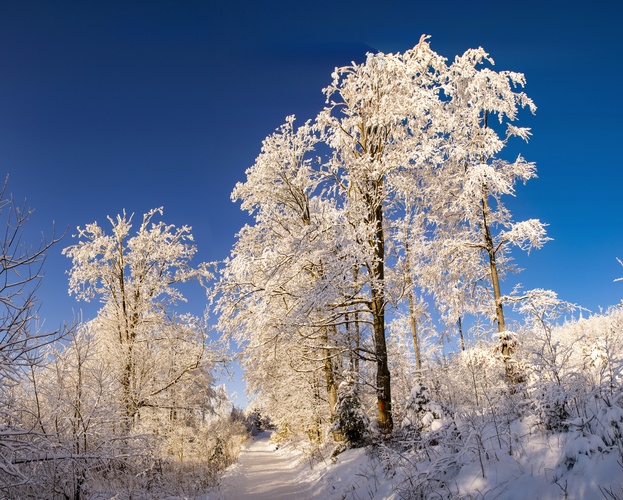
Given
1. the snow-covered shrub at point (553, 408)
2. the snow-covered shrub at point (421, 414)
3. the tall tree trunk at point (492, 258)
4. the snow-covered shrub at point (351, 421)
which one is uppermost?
the tall tree trunk at point (492, 258)

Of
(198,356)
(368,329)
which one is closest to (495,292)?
(368,329)

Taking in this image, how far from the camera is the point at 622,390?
3518 mm

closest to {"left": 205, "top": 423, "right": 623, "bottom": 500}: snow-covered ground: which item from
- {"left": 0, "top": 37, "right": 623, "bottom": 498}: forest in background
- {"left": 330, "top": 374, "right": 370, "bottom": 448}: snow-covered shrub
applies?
{"left": 0, "top": 37, "right": 623, "bottom": 498}: forest in background

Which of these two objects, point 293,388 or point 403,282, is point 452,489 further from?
point 293,388

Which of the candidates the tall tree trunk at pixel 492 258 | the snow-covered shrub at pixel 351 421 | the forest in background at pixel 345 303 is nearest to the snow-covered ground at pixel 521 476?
the forest in background at pixel 345 303

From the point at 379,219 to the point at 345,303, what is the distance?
106 inches

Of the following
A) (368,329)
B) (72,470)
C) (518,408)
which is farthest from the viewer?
(368,329)

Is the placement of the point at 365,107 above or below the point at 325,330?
above

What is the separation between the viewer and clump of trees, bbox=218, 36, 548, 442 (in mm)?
9359

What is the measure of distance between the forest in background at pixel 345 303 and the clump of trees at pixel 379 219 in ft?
0.20

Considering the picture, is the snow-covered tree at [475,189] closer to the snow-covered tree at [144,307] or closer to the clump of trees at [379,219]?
the clump of trees at [379,219]

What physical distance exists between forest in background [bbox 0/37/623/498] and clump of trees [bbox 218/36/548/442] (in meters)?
0.06

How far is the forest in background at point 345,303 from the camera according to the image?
557 centimetres

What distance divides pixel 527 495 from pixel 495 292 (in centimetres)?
917
